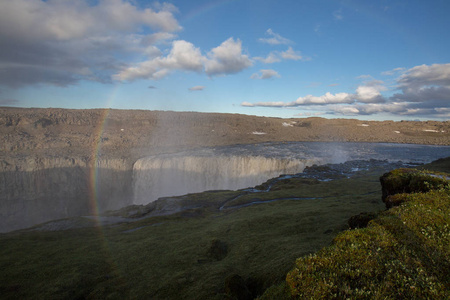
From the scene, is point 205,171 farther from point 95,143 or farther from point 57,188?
point 95,143

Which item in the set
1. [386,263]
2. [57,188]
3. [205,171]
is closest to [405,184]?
[386,263]

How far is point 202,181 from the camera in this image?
207ft

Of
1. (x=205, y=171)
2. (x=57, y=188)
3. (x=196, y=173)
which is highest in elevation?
(x=205, y=171)

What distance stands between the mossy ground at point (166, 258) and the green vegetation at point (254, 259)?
0.19 ft

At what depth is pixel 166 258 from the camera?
45.8ft

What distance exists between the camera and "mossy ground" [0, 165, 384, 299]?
1030cm

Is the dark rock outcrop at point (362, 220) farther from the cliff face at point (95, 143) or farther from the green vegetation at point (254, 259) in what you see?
the cliff face at point (95, 143)

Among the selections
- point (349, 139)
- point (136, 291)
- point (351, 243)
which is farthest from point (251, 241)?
point (349, 139)

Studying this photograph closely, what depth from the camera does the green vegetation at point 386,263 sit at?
527 cm

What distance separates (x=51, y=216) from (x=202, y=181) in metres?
36.0

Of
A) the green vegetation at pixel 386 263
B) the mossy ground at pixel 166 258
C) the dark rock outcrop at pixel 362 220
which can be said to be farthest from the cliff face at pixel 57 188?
the green vegetation at pixel 386 263

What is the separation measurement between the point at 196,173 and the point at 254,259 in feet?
173

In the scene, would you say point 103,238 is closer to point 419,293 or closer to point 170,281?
point 170,281

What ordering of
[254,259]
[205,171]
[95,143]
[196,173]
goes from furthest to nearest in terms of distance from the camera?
1. [95,143]
2. [196,173]
3. [205,171]
4. [254,259]
